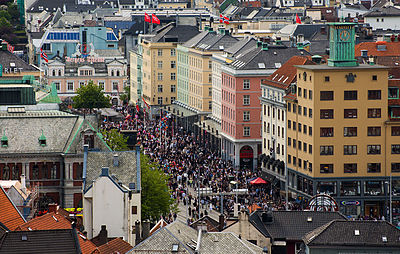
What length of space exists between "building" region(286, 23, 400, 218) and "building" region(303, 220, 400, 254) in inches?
2226

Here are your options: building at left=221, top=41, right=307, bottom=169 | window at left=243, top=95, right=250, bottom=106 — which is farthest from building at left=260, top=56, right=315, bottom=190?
window at left=243, top=95, right=250, bottom=106

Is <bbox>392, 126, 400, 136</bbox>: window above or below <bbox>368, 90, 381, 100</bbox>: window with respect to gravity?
below

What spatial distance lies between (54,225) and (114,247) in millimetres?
4578

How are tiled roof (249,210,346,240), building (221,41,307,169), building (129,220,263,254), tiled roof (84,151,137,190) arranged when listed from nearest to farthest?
building (129,220,263,254) < tiled roof (249,210,346,240) < tiled roof (84,151,137,190) < building (221,41,307,169)

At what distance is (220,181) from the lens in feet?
563

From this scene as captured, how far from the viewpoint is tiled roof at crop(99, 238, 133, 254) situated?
346 feet

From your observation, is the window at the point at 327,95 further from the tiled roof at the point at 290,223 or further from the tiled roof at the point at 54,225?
the tiled roof at the point at 54,225

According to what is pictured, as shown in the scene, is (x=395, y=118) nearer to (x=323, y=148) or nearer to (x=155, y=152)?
(x=323, y=148)

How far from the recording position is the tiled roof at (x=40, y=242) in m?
89.3

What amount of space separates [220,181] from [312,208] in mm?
39016

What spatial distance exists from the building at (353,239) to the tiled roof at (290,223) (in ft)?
37.2

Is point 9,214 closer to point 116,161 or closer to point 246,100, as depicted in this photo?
point 116,161

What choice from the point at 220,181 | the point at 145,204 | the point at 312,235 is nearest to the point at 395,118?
the point at 220,181

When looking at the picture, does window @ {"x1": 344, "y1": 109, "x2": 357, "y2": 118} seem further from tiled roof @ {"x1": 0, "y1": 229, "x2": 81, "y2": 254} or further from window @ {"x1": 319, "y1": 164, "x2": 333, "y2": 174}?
tiled roof @ {"x1": 0, "y1": 229, "x2": 81, "y2": 254}
